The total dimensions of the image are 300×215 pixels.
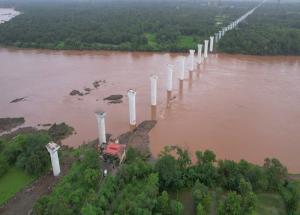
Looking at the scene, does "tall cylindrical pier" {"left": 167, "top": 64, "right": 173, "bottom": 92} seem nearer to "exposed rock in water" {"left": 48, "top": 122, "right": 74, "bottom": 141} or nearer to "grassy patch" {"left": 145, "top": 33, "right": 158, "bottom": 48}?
"exposed rock in water" {"left": 48, "top": 122, "right": 74, "bottom": 141}

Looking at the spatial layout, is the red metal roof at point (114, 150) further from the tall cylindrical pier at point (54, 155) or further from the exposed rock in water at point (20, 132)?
the exposed rock in water at point (20, 132)

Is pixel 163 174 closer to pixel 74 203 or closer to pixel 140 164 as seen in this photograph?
pixel 140 164

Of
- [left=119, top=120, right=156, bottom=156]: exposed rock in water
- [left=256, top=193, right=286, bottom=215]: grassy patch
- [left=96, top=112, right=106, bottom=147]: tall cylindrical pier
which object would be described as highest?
[left=96, top=112, right=106, bottom=147]: tall cylindrical pier

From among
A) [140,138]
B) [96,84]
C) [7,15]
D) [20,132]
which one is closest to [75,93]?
[96,84]

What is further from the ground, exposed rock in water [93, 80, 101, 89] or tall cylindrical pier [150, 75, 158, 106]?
tall cylindrical pier [150, 75, 158, 106]

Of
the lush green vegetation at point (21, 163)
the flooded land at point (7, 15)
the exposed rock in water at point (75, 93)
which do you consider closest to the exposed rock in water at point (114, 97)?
the exposed rock in water at point (75, 93)

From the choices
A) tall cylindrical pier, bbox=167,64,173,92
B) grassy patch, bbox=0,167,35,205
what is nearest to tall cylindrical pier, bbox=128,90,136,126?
tall cylindrical pier, bbox=167,64,173,92

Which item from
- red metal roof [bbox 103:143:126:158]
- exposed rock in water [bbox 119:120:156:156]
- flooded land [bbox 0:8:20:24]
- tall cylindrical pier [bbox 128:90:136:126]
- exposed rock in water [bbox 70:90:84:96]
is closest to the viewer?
red metal roof [bbox 103:143:126:158]

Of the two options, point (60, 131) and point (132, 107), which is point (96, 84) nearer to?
point (60, 131)
